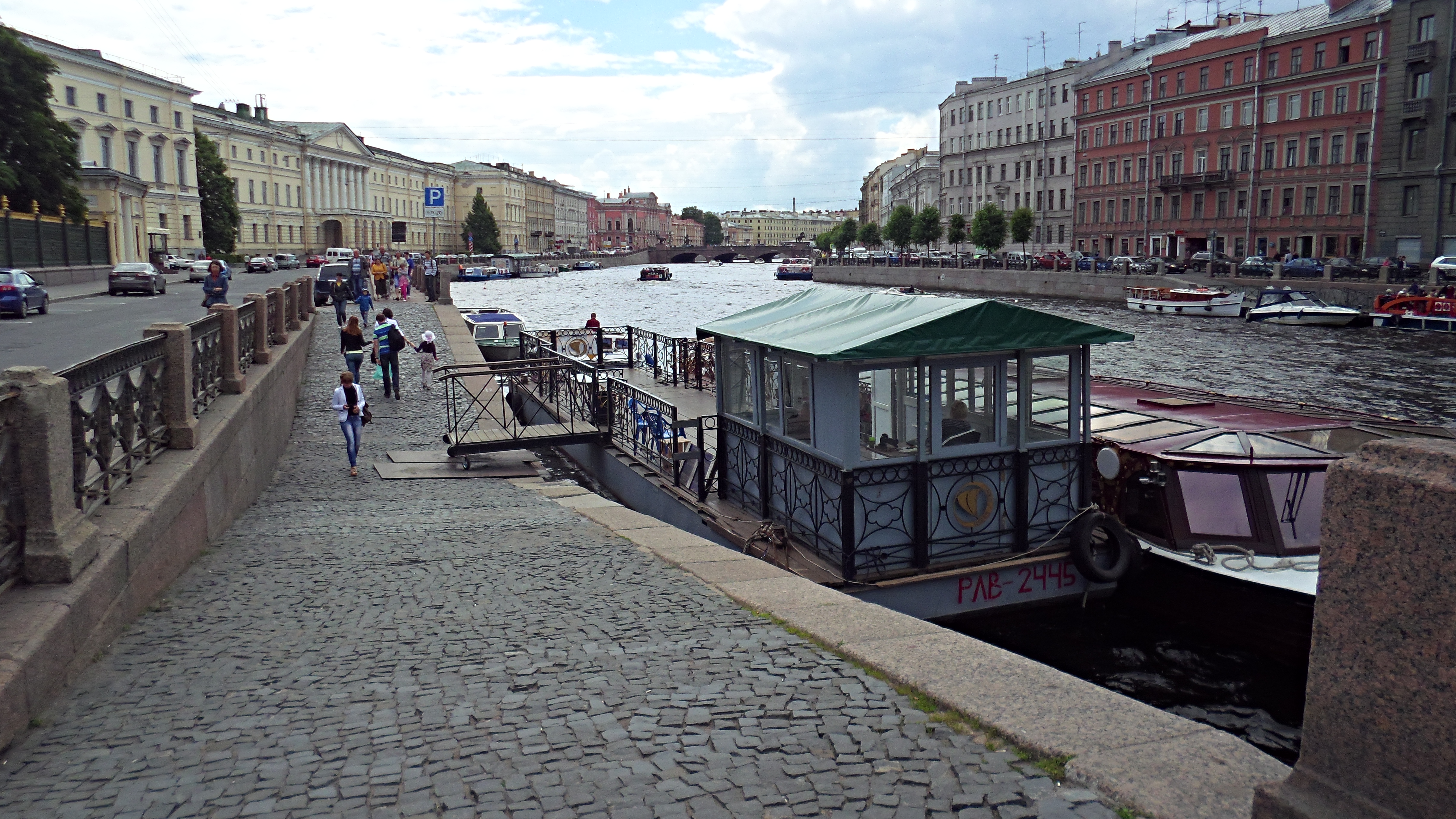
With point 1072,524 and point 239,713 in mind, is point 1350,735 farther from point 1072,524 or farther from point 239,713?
point 1072,524

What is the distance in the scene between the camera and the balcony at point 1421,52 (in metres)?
47.6

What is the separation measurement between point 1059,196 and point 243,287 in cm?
6147

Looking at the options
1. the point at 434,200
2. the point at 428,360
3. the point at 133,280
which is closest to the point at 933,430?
the point at 428,360

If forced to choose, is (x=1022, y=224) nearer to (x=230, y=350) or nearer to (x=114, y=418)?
(x=230, y=350)

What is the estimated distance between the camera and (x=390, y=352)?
60.0 ft

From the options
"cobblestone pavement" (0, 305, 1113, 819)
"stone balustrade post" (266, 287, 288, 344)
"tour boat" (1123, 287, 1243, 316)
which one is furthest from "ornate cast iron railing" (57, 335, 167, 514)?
"tour boat" (1123, 287, 1243, 316)

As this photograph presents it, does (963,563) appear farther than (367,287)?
No

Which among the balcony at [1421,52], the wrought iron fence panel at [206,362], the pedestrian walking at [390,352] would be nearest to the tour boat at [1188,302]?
the balcony at [1421,52]

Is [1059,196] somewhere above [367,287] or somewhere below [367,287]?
above

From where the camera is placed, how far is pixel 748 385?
1038 centimetres

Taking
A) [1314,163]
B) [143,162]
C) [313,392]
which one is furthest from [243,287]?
[1314,163]

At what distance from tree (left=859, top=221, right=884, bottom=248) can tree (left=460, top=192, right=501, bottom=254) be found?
45.1 metres

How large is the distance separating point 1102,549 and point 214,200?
77822 mm

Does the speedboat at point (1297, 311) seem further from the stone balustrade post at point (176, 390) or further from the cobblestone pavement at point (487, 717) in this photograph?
the stone balustrade post at point (176, 390)
